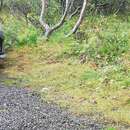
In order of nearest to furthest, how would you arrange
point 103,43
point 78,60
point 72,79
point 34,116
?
point 34,116 < point 72,79 < point 78,60 < point 103,43

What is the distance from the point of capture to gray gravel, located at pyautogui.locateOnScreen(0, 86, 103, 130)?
6781 millimetres

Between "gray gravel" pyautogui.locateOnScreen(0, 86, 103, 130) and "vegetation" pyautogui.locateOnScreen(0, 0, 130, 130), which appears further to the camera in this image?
"vegetation" pyautogui.locateOnScreen(0, 0, 130, 130)

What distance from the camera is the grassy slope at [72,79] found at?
27.0 ft

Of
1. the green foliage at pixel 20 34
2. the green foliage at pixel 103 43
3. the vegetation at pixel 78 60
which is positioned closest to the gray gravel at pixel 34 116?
the vegetation at pixel 78 60

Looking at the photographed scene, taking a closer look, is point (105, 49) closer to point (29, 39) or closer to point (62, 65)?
point (62, 65)

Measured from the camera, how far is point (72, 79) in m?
10.2

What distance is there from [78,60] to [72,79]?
5.30ft

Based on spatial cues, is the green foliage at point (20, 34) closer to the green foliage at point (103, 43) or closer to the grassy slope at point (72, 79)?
the grassy slope at point (72, 79)

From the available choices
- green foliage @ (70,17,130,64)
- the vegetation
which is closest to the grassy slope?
the vegetation

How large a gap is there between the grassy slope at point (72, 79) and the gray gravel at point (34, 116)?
392mm

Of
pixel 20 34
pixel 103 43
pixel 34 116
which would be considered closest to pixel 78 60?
pixel 103 43

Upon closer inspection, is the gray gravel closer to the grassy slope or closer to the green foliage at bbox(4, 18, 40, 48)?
the grassy slope

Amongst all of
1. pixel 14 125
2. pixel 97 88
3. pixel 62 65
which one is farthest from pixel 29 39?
pixel 14 125

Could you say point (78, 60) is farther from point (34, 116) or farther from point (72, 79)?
point (34, 116)
